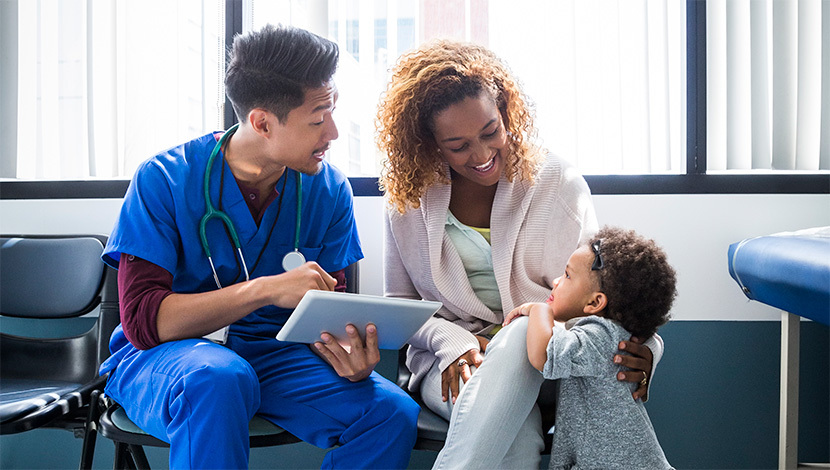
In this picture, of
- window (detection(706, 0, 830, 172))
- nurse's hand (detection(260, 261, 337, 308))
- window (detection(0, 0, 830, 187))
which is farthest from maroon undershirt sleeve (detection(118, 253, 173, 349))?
window (detection(706, 0, 830, 172))

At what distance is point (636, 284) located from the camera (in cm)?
126

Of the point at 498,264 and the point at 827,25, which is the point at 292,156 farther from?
the point at 827,25

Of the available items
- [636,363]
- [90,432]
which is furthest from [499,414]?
[90,432]

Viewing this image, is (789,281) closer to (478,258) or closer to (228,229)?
(478,258)

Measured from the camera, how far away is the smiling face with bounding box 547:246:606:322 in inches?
51.9

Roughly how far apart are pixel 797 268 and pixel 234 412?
3.80ft

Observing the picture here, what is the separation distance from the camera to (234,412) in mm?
1155

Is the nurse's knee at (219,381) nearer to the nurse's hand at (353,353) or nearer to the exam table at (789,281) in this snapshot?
the nurse's hand at (353,353)

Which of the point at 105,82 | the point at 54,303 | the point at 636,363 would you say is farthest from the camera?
the point at 105,82

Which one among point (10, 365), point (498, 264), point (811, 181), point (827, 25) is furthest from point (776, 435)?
point (10, 365)

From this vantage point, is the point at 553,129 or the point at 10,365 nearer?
the point at 10,365

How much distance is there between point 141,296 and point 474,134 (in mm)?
778

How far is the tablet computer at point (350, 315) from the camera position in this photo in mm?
1125

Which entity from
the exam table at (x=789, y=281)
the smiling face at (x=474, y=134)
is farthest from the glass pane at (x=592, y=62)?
the smiling face at (x=474, y=134)
